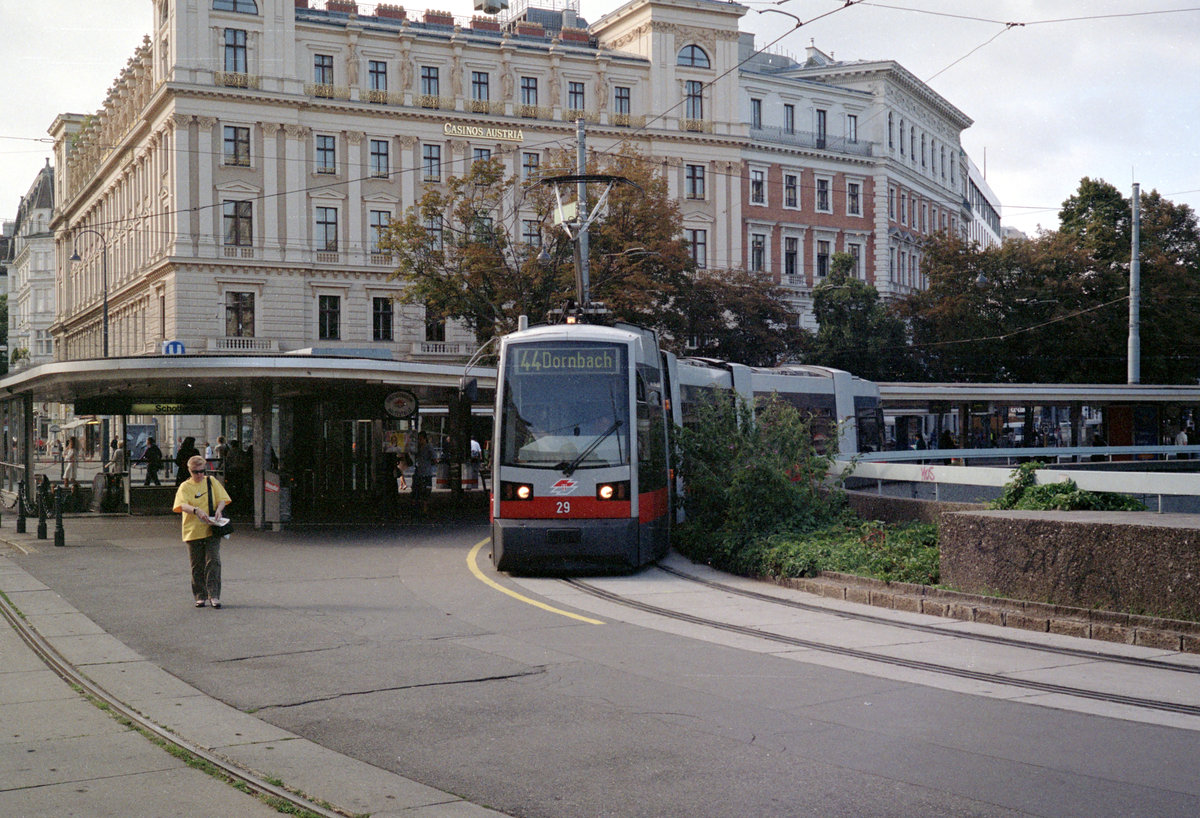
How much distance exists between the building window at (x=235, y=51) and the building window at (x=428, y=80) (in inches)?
362

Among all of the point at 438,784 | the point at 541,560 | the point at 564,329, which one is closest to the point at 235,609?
the point at 541,560

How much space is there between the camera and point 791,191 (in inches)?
2933

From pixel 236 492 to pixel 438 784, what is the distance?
985 inches

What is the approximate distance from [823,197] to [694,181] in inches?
434

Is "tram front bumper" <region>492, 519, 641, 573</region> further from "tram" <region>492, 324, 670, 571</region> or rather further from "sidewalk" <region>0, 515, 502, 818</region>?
"sidewalk" <region>0, 515, 502, 818</region>

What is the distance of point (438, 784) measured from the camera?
6.59m

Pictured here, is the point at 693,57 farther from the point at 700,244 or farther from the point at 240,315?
the point at 240,315

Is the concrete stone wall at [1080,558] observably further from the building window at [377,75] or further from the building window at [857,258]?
A: the building window at [857,258]

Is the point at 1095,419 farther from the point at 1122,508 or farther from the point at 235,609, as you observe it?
the point at 235,609

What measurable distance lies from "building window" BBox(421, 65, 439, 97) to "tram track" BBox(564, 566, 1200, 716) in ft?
175

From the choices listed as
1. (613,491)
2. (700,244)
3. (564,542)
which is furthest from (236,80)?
(564,542)

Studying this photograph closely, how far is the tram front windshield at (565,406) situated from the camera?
16.4 metres

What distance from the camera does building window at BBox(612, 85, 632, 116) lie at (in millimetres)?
67750

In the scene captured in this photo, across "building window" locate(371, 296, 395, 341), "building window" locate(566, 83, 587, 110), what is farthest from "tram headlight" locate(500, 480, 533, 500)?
"building window" locate(566, 83, 587, 110)
